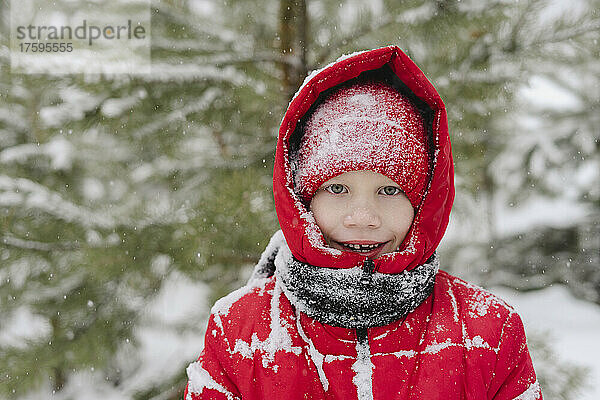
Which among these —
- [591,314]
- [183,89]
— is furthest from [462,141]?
[591,314]

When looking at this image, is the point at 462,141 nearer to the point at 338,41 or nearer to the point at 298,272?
the point at 338,41

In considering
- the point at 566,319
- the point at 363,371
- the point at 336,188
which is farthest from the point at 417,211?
the point at 566,319

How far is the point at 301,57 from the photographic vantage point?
2561 millimetres

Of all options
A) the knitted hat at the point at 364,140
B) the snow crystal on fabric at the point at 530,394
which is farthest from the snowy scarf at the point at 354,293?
the snow crystal on fabric at the point at 530,394

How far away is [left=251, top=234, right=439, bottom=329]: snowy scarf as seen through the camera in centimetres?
132

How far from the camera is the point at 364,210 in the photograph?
135 cm

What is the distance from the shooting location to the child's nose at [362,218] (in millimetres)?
1335

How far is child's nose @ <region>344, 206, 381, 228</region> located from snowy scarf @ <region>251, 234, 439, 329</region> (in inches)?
4.4

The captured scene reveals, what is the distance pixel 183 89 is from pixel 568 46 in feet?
6.15

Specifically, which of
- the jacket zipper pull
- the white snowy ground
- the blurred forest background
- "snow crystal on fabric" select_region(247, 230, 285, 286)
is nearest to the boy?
the jacket zipper pull

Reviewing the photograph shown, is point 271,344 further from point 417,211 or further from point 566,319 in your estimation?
point 566,319

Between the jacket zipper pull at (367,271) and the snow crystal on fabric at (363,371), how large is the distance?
179 mm

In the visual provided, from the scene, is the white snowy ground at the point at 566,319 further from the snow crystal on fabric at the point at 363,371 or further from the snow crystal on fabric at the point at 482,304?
the snow crystal on fabric at the point at 363,371

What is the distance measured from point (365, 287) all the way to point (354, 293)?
0.03 metres
